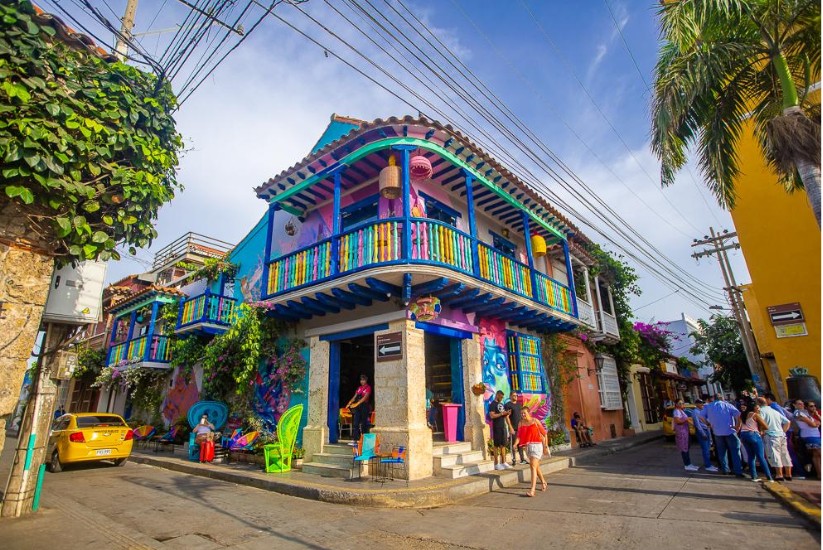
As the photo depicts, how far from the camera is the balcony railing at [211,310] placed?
13.3 m

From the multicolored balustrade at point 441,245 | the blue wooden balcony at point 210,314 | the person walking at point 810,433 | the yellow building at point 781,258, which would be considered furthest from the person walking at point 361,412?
the yellow building at point 781,258

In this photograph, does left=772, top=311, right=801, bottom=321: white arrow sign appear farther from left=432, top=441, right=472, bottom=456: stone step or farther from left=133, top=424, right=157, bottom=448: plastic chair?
left=133, top=424, right=157, bottom=448: plastic chair

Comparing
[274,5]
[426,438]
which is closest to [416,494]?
[426,438]

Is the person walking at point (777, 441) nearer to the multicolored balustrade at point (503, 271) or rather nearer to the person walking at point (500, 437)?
the person walking at point (500, 437)

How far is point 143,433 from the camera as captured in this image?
14.5 metres

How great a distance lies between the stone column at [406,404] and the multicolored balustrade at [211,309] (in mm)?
7374

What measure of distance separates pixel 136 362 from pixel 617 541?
55.7 ft

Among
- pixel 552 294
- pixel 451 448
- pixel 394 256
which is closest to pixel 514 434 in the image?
pixel 451 448

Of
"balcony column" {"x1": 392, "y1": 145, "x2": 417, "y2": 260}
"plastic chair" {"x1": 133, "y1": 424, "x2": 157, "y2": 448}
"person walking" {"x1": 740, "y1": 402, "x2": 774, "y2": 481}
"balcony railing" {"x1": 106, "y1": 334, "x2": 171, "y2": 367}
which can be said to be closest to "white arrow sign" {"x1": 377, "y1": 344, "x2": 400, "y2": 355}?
"balcony column" {"x1": 392, "y1": 145, "x2": 417, "y2": 260}

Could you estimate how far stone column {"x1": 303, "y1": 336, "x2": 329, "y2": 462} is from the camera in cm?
917

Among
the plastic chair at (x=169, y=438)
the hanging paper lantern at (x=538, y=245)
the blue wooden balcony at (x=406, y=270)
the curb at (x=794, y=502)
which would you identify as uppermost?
the hanging paper lantern at (x=538, y=245)

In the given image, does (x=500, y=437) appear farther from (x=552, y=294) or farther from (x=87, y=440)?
Answer: (x=87, y=440)

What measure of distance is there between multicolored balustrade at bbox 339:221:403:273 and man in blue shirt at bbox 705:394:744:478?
7150mm

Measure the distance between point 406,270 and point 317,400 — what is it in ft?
13.7
